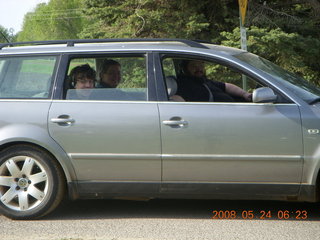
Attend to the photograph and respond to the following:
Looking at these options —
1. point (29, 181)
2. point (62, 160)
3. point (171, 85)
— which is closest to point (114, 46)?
point (171, 85)

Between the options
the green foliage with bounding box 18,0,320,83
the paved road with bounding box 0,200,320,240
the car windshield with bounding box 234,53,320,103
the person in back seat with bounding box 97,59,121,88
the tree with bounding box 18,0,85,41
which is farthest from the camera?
the tree with bounding box 18,0,85,41

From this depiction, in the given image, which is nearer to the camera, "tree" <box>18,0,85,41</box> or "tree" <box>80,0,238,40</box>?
"tree" <box>80,0,238,40</box>

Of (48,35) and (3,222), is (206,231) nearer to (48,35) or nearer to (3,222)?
(3,222)

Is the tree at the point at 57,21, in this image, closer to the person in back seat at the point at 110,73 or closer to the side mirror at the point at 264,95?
the person in back seat at the point at 110,73

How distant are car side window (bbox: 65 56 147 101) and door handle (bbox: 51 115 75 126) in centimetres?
21

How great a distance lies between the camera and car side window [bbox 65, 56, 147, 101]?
5.50 m

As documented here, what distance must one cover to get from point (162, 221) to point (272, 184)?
1050mm

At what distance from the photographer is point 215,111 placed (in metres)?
5.26

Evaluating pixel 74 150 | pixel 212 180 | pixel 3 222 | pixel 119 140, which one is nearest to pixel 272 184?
pixel 212 180

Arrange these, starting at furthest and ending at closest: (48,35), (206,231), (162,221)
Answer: (48,35) < (162,221) < (206,231)

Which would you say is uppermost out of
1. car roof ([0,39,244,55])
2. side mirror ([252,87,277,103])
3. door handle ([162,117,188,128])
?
car roof ([0,39,244,55])
